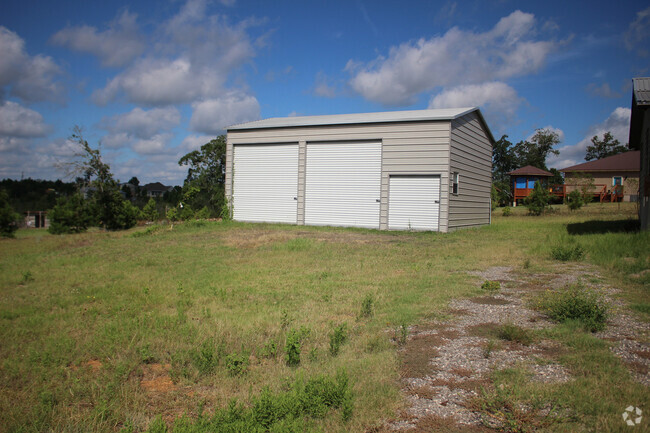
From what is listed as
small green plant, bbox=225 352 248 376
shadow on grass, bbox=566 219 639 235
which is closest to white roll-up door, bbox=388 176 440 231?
shadow on grass, bbox=566 219 639 235

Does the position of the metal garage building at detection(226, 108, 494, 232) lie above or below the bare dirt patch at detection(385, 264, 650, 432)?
above

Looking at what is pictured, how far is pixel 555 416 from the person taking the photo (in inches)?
106

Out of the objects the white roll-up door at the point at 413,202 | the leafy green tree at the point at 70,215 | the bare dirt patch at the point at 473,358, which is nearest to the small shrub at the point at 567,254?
the bare dirt patch at the point at 473,358

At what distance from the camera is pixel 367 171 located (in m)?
16.5

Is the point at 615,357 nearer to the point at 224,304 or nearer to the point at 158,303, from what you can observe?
the point at 224,304

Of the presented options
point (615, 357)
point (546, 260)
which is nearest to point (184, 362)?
point (615, 357)

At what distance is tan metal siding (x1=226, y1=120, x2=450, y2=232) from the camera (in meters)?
15.3

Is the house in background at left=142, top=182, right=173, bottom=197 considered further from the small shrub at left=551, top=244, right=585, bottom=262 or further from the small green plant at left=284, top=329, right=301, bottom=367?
the small green plant at left=284, top=329, right=301, bottom=367

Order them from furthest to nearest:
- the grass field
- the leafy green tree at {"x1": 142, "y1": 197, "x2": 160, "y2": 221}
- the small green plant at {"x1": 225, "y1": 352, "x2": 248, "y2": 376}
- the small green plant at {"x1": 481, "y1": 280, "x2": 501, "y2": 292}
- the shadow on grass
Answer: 1. the leafy green tree at {"x1": 142, "y1": 197, "x2": 160, "y2": 221}
2. the shadow on grass
3. the small green plant at {"x1": 481, "y1": 280, "x2": 501, "y2": 292}
4. the small green plant at {"x1": 225, "y1": 352, "x2": 248, "y2": 376}
5. the grass field

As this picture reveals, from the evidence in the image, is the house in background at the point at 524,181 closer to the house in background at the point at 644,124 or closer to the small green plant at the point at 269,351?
the house in background at the point at 644,124

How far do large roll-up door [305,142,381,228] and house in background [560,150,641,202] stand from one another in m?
20.6

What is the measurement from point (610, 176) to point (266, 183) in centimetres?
3116

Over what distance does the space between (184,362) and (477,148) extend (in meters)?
17.1

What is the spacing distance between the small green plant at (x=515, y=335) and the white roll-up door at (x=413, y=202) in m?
11.3
